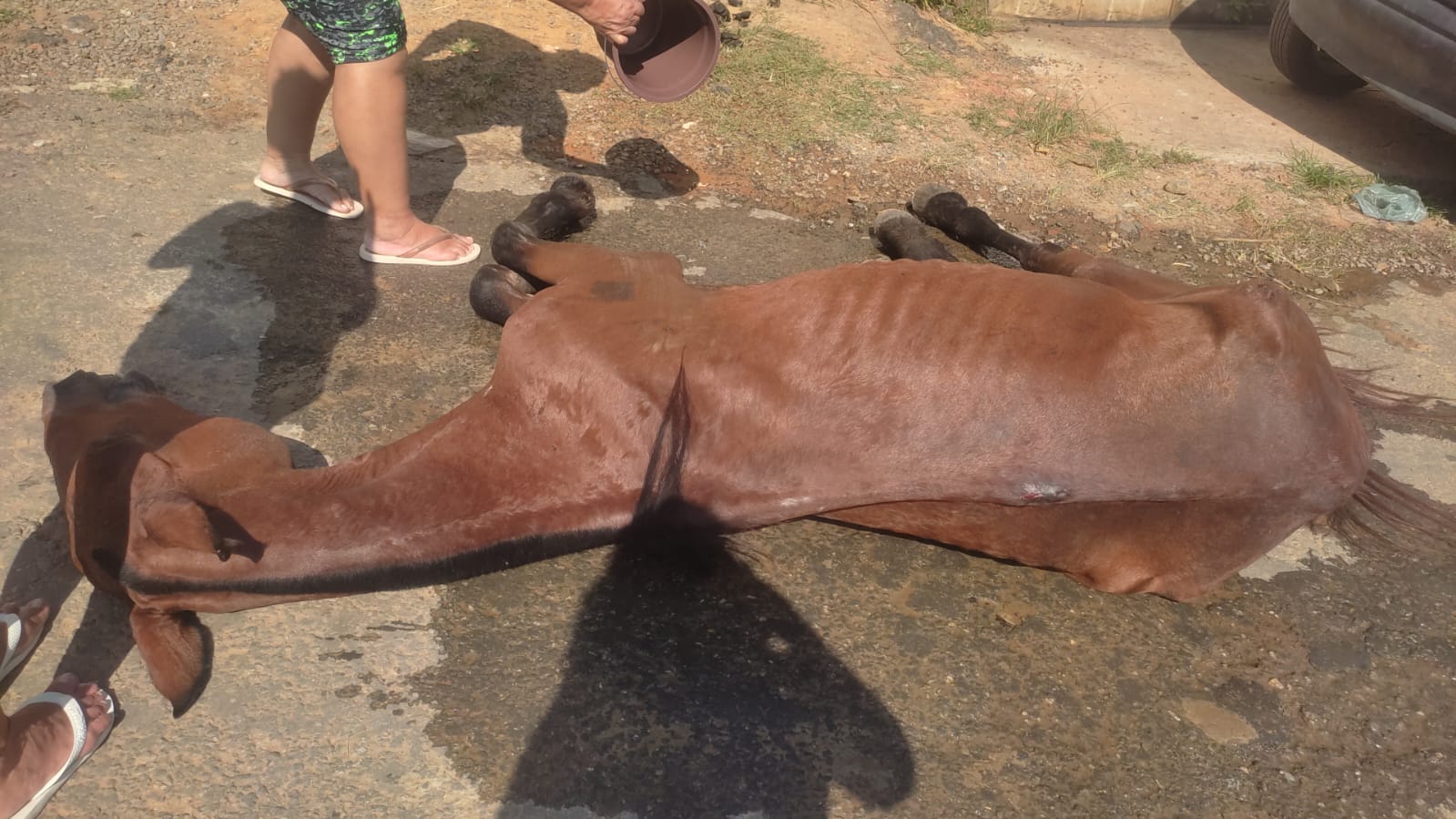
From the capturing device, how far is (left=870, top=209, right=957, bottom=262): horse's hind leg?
3.71 meters

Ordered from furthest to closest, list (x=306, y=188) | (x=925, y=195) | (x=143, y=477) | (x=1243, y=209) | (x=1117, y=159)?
(x=1117, y=159), (x=1243, y=209), (x=925, y=195), (x=306, y=188), (x=143, y=477)

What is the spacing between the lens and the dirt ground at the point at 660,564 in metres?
2.10

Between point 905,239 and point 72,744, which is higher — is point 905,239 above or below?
above

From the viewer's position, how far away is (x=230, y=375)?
2.90m

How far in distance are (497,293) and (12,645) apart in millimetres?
1547

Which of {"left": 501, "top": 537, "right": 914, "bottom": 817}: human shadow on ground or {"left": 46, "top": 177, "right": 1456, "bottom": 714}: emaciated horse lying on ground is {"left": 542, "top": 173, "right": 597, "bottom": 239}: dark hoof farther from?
{"left": 501, "top": 537, "right": 914, "bottom": 817}: human shadow on ground

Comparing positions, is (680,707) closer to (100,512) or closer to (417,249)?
(100,512)

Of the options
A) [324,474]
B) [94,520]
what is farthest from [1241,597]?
[94,520]

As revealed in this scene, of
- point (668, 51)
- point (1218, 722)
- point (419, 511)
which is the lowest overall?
point (1218, 722)

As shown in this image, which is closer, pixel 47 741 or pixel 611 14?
pixel 47 741

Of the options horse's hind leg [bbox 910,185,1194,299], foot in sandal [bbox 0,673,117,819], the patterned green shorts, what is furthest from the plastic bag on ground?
foot in sandal [bbox 0,673,117,819]

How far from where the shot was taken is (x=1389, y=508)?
256 cm

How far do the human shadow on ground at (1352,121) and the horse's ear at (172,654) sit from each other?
17.5 feet

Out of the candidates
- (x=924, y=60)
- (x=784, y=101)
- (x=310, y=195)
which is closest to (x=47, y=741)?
(x=310, y=195)
